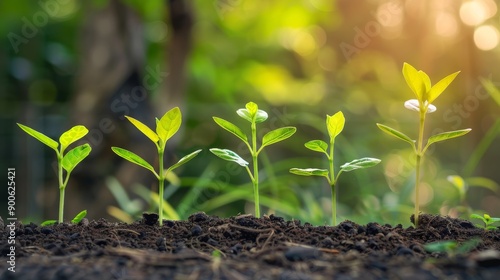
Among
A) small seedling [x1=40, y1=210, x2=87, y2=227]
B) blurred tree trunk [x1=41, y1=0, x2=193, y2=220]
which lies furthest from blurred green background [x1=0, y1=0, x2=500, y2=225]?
small seedling [x1=40, y1=210, x2=87, y2=227]

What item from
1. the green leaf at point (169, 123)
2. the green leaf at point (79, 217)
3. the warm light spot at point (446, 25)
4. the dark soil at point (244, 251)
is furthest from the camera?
the warm light spot at point (446, 25)

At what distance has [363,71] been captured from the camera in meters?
7.71

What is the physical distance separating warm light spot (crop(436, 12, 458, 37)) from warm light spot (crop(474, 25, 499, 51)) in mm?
396

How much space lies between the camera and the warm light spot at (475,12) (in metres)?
4.64

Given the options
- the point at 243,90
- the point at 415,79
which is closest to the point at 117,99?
the point at 415,79

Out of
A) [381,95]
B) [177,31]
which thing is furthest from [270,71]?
[177,31]

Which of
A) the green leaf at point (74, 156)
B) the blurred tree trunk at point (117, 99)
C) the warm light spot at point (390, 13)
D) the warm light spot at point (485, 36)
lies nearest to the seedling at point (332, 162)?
the green leaf at point (74, 156)

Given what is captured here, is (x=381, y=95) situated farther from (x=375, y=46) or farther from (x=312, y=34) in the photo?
(x=312, y=34)

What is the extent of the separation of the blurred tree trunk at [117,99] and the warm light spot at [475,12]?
2204 millimetres

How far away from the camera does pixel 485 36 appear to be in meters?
4.76

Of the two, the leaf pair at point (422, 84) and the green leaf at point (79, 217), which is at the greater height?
the leaf pair at point (422, 84)

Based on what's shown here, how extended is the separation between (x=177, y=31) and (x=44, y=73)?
174 inches

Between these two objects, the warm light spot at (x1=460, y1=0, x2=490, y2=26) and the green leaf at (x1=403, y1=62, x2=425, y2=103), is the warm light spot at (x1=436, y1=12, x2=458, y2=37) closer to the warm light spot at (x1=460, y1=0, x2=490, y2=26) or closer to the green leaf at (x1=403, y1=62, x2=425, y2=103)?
the warm light spot at (x1=460, y1=0, x2=490, y2=26)

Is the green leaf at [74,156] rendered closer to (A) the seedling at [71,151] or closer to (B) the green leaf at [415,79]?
(A) the seedling at [71,151]
